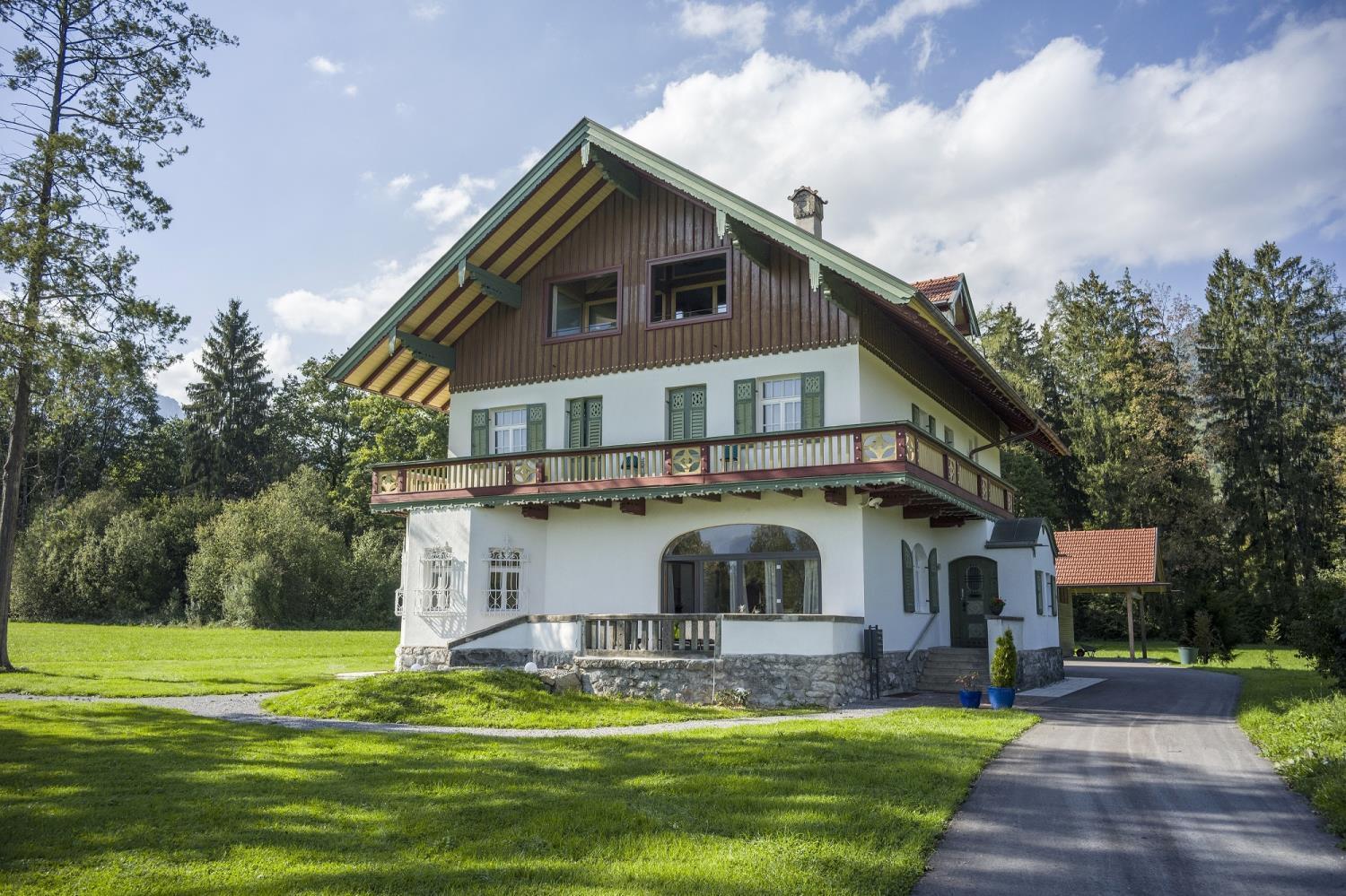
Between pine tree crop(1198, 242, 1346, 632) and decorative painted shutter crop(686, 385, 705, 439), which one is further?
pine tree crop(1198, 242, 1346, 632)

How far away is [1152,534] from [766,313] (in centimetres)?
2335

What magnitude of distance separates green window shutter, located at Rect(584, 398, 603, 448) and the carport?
1984 centimetres

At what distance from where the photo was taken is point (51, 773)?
9945mm

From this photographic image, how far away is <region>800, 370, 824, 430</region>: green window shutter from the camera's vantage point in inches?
787

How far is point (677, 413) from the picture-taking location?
853 inches

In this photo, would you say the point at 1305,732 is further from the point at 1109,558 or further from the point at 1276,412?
the point at 1276,412

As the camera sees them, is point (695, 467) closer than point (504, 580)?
Yes

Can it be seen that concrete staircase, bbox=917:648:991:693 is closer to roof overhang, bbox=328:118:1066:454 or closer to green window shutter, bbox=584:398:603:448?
roof overhang, bbox=328:118:1066:454

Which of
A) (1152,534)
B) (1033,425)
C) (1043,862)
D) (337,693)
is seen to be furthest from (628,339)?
(1152,534)

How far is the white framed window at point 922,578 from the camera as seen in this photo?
22.3 m

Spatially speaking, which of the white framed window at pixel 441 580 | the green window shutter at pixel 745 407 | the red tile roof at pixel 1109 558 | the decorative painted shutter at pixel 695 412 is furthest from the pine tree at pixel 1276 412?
the white framed window at pixel 441 580

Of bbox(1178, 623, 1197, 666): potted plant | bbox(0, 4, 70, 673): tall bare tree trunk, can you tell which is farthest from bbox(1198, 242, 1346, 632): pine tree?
bbox(0, 4, 70, 673): tall bare tree trunk

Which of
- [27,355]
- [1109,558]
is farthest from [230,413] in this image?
[1109,558]

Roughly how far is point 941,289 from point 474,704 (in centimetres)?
1463
